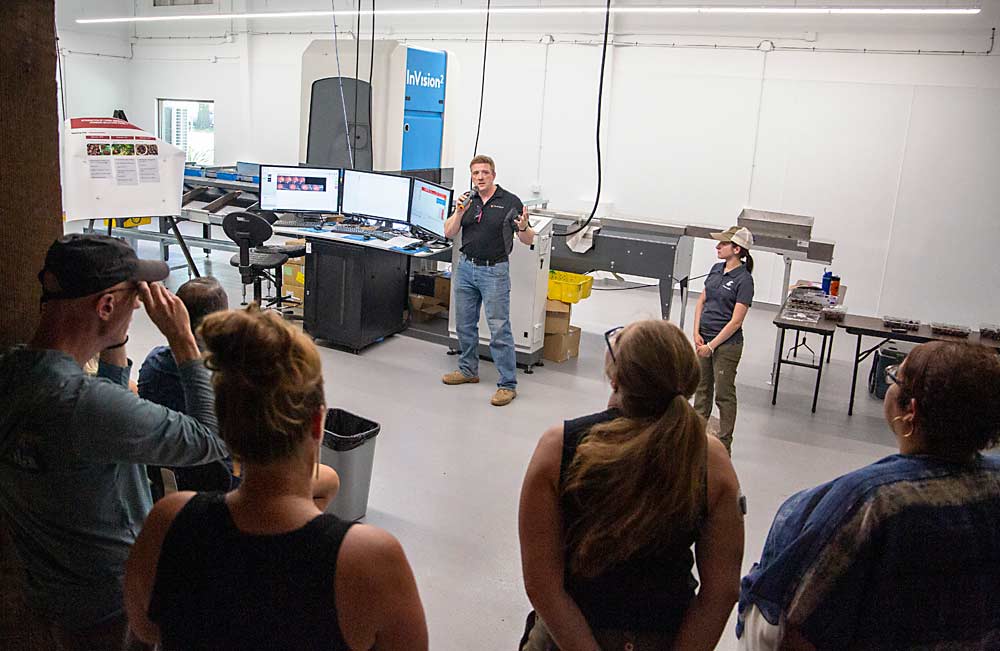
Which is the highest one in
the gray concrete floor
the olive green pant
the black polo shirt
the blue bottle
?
the black polo shirt

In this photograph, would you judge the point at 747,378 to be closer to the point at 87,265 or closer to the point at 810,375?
the point at 810,375

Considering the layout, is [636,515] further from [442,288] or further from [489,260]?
[442,288]

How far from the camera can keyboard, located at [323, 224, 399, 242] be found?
5.99m

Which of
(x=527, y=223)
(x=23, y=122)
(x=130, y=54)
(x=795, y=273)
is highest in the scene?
(x=130, y=54)

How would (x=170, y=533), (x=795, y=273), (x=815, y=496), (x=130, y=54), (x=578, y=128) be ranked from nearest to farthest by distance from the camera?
(x=170, y=533), (x=815, y=496), (x=795, y=273), (x=578, y=128), (x=130, y=54)

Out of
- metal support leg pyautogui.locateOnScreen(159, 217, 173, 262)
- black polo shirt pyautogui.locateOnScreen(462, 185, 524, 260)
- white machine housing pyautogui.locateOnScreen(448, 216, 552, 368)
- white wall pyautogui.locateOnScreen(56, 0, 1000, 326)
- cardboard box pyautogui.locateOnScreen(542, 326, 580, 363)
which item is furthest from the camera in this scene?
metal support leg pyautogui.locateOnScreen(159, 217, 173, 262)

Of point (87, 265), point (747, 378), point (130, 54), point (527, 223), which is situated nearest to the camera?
point (87, 265)

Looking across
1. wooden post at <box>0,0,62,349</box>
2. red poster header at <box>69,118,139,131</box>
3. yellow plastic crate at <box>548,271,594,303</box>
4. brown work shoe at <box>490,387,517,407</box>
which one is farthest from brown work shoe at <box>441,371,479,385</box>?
wooden post at <box>0,0,62,349</box>

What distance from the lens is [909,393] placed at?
1.49 meters

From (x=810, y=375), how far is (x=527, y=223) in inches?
101

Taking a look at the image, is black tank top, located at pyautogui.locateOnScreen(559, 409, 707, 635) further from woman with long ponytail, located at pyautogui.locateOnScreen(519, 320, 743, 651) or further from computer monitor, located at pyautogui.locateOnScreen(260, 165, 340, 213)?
computer monitor, located at pyautogui.locateOnScreen(260, 165, 340, 213)

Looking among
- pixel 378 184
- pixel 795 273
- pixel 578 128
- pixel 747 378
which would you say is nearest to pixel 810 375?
pixel 747 378

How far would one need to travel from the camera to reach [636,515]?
1377mm

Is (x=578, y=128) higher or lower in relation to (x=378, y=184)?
higher
